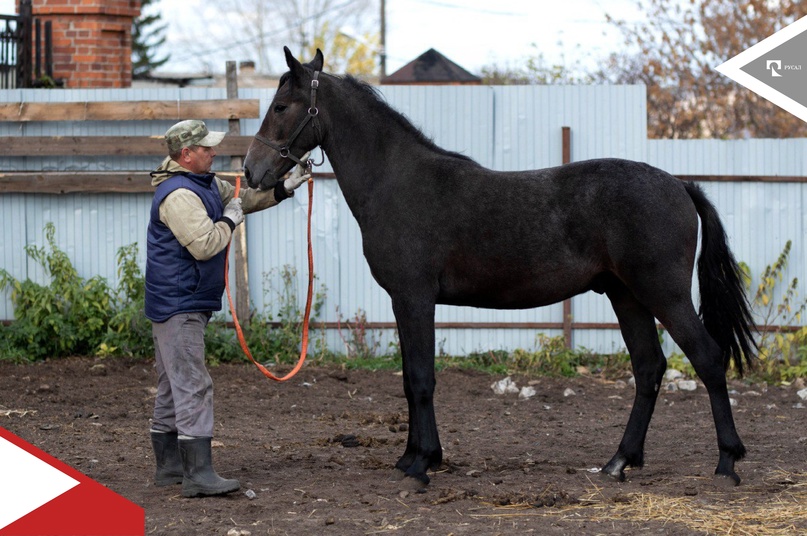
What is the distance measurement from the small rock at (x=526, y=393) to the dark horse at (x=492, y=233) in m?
2.79

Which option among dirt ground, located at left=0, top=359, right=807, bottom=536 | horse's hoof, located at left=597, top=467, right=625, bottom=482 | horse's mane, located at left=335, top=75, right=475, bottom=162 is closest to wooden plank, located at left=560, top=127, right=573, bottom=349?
dirt ground, located at left=0, top=359, right=807, bottom=536

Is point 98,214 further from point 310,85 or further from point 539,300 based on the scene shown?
point 539,300

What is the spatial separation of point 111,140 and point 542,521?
21.9 ft

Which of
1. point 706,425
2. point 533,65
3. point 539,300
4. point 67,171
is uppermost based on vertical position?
point 533,65

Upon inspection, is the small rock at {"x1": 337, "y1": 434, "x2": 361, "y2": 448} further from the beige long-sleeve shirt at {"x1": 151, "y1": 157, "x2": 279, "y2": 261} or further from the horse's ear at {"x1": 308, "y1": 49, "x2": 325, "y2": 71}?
the horse's ear at {"x1": 308, "y1": 49, "x2": 325, "y2": 71}

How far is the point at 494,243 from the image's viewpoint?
5488mm

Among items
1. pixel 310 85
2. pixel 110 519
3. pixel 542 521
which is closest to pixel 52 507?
pixel 110 519

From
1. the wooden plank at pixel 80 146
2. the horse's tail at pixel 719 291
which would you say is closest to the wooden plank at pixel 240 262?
the wooden plank at pixel 80 146

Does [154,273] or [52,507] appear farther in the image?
[154,273]

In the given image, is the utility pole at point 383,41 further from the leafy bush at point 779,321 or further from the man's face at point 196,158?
the man's face at point 196,158

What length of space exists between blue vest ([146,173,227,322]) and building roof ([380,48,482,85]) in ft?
30.2

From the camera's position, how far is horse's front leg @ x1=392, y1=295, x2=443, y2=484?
544cm

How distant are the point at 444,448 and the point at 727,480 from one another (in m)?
1.93

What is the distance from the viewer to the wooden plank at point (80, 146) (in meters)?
9.61
